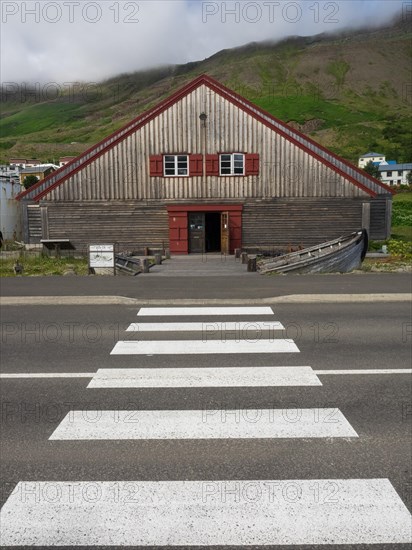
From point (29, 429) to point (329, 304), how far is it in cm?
786

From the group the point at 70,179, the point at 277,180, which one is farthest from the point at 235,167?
the point at 70,179

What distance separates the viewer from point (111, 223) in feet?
86.7

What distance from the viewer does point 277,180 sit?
2595cm

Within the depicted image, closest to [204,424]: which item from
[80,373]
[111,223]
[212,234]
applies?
[80,373]

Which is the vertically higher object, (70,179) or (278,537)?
(70,179)

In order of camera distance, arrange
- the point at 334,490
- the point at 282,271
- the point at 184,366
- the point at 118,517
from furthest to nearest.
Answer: the point at 282,271 < the point at 184,366 < the point at 334,490 < the point at 118,517

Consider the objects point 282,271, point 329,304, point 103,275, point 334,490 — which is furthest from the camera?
point 282,271

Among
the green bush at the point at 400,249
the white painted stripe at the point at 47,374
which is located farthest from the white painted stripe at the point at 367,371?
the green bush at the point at 400,249

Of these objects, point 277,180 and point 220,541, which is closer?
point 220,541

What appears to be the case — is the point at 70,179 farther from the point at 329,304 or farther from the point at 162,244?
the point at 329,304

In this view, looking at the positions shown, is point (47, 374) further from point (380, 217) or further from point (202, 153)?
point (380, 217)

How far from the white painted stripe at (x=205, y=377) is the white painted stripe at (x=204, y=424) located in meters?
0.77

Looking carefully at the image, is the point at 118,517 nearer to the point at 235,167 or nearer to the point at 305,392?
the point at 305,392

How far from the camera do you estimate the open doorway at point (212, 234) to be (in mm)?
28406
